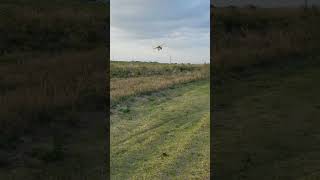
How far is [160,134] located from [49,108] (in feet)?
12.7

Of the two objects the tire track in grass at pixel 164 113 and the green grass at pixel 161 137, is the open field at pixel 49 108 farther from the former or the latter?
the tire track in grass at pixel 164 113

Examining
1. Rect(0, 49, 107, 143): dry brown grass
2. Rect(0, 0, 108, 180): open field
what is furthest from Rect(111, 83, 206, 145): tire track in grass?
Rect(0, 49, 107, 143): dry brown grass

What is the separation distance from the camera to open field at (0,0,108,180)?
38.9 ft
